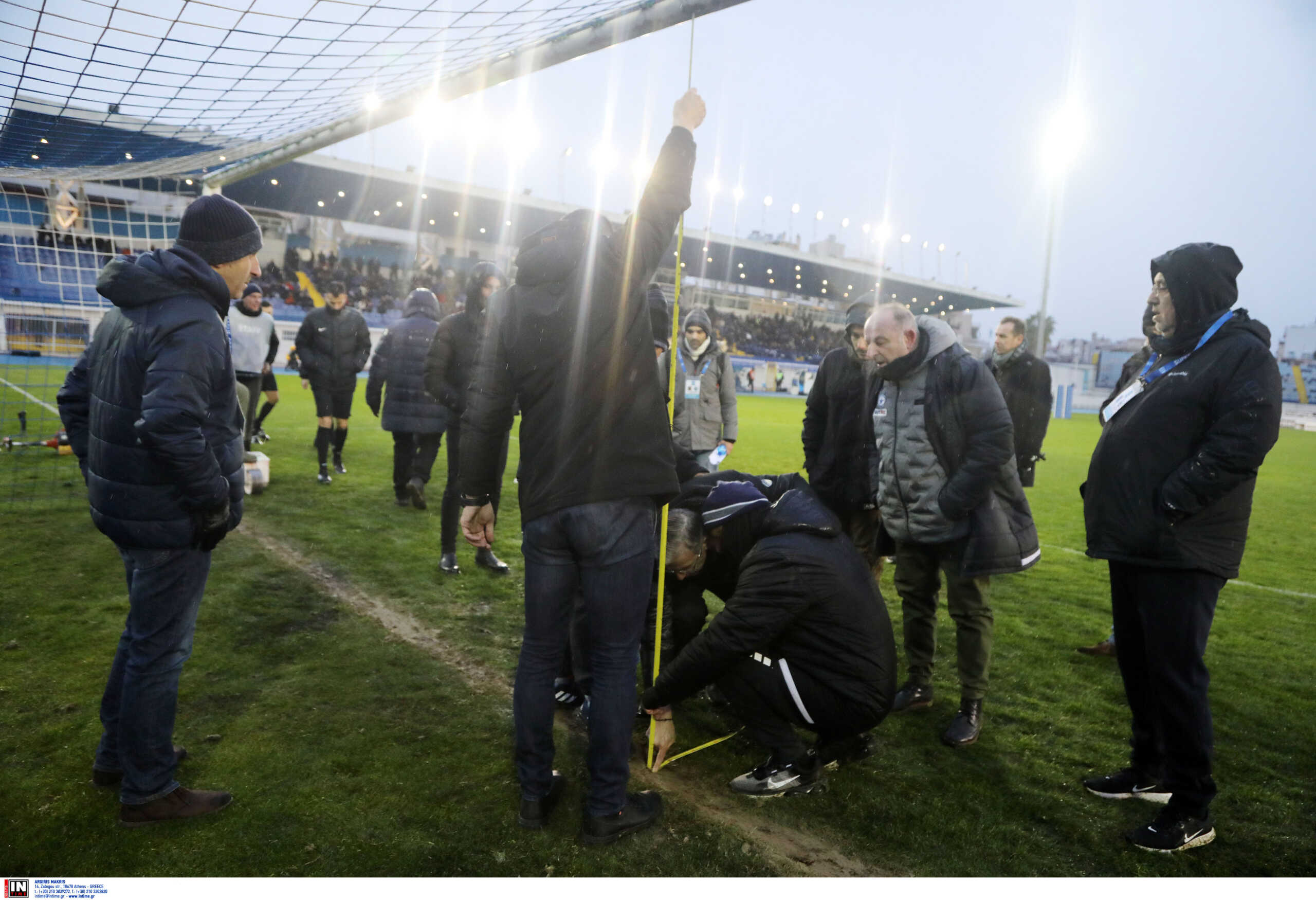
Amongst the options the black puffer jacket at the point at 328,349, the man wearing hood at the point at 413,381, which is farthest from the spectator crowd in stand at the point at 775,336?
the man wearing hood at the point at 413,381

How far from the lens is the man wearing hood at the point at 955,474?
3.10 m

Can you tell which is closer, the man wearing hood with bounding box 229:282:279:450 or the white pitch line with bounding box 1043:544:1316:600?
the white pitch line with bounding box 1043:544:1316:600

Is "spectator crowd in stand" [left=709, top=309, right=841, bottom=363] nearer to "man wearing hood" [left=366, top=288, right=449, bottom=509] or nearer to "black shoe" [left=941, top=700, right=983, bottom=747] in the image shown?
"man wearing hood" [left=366, top=288, right=449, bottom=509]

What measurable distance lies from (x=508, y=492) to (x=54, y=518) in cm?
375

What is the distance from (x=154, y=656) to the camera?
2275 millimetres

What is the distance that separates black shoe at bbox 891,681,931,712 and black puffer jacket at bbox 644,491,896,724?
2.93 feet

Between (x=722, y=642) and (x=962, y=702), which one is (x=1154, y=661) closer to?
(x=962, y=702)

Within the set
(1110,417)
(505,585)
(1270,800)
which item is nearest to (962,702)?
(1270,800)

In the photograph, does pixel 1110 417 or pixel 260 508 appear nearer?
pixel 1110 417

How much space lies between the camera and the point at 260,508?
657 centimetres

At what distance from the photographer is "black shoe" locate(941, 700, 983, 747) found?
123 inches

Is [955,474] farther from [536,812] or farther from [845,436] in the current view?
[536,812]

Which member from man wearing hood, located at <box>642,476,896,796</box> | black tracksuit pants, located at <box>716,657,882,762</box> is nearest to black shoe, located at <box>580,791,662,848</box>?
man wearing hood, located at <box>642,476,896,796</box>

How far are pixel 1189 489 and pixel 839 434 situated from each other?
6.41ft
